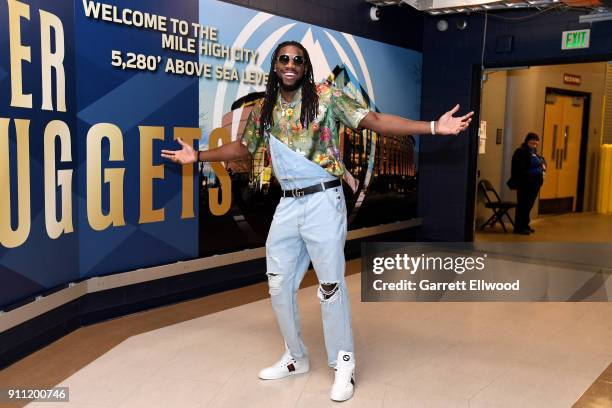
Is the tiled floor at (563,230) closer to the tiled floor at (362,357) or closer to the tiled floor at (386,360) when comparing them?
the tiled floor at (362,357)

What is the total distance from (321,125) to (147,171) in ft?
5.98

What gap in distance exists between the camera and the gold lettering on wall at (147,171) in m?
4.42

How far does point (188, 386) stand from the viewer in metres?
3.25

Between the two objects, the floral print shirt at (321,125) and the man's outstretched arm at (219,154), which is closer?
the floral print shirt at (321,125)

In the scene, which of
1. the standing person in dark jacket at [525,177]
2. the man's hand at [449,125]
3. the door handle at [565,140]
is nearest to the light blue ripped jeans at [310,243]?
the man's hand at [449,125]

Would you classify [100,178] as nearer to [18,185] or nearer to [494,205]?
[18,185]

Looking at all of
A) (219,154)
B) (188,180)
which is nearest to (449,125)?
(219,154)

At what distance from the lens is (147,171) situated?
4.46 m

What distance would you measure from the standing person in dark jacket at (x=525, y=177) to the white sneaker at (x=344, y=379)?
Result: 641 centimetres

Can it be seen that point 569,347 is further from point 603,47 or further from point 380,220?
point 603,47

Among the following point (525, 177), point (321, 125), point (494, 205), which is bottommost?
point (494, 205)

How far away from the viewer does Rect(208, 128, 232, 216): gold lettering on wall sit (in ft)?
16.4

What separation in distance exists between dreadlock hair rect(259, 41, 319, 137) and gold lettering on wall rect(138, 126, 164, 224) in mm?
1448

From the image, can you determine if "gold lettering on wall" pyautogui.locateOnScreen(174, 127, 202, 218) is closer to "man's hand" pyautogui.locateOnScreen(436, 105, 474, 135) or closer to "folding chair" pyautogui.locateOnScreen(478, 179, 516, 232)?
"man's hand" pyautogui.locateOnScreen(436, 105, 474, 135)
